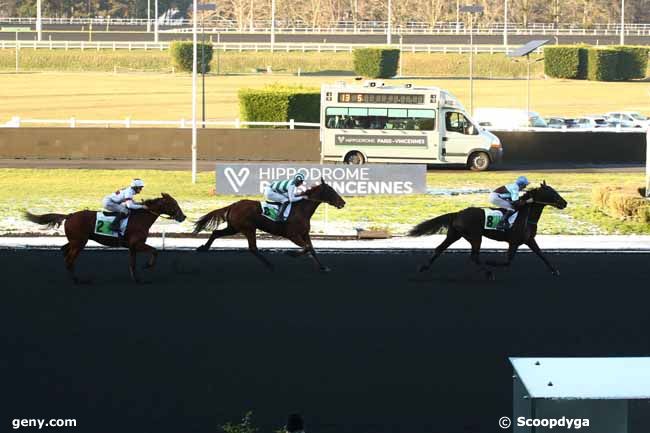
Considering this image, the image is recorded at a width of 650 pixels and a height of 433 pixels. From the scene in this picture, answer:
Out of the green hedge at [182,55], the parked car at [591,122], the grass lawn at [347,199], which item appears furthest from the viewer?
the green hedge at [182,55]

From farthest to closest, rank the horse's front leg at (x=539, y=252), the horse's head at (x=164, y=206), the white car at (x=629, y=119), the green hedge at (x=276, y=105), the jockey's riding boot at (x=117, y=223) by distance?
the white car at (x=629, y=119) < the green hedge at (x=276, y=105) < the horse's front leg at (x=539, y=252) < the horse's head at (x=164, y=206) < the jockey's riding boot at (x=117, y=223)

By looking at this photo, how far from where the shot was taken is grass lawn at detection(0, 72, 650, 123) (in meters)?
65.1

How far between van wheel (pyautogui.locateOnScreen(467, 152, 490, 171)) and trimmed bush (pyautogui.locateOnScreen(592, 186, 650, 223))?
924 cm

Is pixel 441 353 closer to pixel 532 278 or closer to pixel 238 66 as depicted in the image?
pixel 532 278

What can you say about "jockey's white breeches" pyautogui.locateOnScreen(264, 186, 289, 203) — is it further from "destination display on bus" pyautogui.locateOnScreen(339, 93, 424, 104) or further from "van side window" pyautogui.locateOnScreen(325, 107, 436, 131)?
"destination display on bus" pyautogui.locateOnScreen(339, 93, 424, 104)

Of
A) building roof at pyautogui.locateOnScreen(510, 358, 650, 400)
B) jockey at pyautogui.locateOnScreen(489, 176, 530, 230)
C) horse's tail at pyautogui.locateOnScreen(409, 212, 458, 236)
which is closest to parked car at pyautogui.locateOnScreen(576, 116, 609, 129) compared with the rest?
jockey at pyautogui.locateOnScreen(489, 176, 530, 230)

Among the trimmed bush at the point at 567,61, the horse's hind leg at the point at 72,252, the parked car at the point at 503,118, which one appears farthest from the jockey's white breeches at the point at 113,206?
the trimmed bush at the point at 567,61

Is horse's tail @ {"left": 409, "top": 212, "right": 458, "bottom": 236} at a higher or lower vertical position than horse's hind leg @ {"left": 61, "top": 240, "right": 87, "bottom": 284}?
higher

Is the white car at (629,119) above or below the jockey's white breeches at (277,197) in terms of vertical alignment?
above

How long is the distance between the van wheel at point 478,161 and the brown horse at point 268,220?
64.5ft

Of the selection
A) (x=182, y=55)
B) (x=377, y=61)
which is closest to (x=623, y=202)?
(x=377, y=61)

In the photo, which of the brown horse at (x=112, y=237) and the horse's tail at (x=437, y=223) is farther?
the horse's tail at (x=437, y=223)

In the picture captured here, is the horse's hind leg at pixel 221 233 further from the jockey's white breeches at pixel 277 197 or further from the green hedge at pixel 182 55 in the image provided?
the green hedge at pixel 182 55

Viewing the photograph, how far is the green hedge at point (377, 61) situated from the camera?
259 ft
